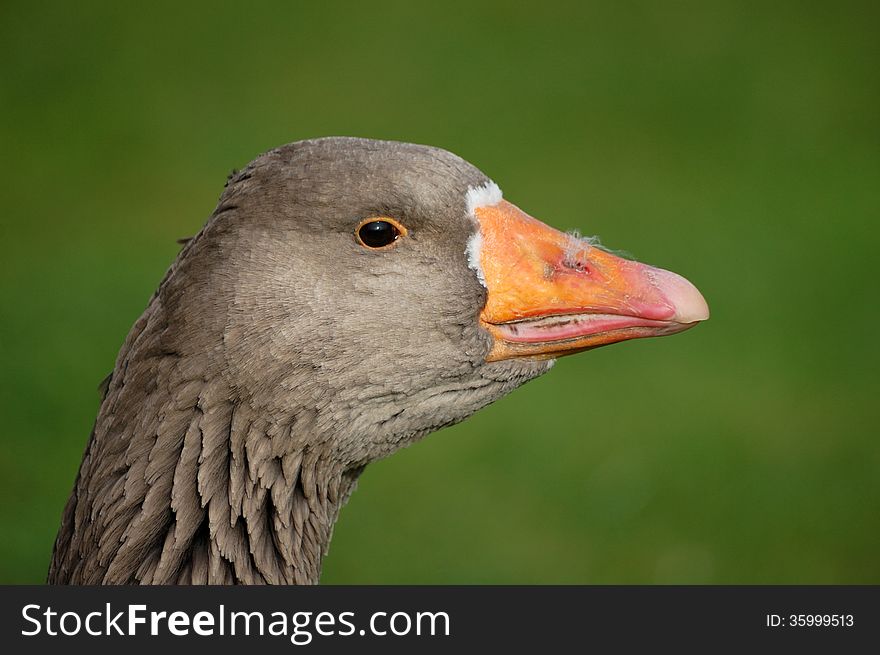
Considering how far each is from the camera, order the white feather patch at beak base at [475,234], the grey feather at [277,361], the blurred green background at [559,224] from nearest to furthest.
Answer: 1. the grey feather at [277,361]
2. the white feather patch at beak base at [475,234]
3. the blurred green background at [559,224]

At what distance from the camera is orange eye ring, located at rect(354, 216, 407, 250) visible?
121 inches

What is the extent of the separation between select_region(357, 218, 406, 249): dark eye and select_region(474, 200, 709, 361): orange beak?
252mm

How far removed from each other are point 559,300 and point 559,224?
6.33 meters

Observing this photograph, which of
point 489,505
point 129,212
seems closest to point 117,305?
point 129,212

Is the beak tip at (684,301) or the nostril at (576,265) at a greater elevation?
the nostril at (576,265)

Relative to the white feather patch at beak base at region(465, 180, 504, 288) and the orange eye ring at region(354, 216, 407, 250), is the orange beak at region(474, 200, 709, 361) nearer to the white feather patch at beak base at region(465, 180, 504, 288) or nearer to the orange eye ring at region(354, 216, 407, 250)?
the white feather patch at beak base at region(465, 180, 504, 288)

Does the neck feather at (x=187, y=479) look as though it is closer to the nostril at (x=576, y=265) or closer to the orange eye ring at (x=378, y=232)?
the orange eye ring at (x=378, y=232)

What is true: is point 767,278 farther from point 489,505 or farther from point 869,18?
point 869,18

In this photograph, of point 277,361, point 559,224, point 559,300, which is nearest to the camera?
point 277,361

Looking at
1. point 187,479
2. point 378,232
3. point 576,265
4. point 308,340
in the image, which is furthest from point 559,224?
point 187,479

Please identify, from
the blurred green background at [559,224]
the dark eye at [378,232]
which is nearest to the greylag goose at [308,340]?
the dark eye at [378,232]

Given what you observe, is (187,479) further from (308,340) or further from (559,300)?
(559,300)

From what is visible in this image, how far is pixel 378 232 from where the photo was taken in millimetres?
3068

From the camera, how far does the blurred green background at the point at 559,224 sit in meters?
6.98
